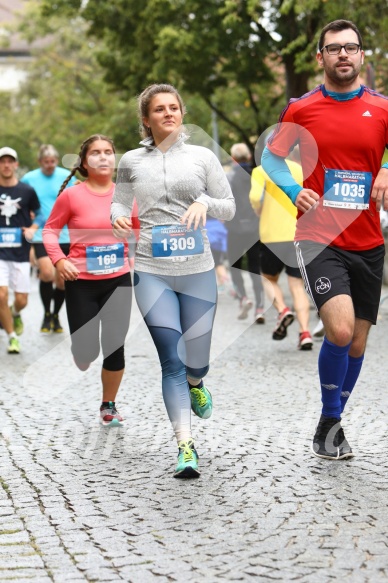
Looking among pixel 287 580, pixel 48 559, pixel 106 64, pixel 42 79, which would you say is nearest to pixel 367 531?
pixel 287 580

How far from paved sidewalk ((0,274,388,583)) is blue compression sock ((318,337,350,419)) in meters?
0.28

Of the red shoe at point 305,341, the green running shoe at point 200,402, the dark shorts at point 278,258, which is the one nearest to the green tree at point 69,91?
the dark shorts at point 278,258

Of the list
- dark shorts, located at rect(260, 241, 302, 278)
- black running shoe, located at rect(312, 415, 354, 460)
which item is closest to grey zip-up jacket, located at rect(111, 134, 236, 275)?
black running shoe, located at rect(312, 415, 354, 460)

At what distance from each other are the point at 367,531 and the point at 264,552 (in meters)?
0.46

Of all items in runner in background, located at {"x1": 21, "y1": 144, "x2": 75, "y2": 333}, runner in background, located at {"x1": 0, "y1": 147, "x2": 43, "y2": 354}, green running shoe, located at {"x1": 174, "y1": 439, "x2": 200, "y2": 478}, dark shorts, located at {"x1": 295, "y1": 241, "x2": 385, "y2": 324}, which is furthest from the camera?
runner in background, located at {"x1": 21, "y1": 144, "x2": 75, "y2": 333}

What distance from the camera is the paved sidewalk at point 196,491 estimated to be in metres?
3.91

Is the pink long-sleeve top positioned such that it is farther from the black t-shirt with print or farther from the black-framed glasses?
the black t-shirt with print

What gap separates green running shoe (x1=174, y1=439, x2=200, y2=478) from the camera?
531 cm

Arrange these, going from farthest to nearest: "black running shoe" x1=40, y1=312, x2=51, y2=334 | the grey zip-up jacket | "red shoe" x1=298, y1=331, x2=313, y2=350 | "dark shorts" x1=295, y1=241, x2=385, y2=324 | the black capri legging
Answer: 1. "black running shoe" x1=40, y1=312, x2=51, y2=334
2. "red shoe" x1=298, y1=331, x2=313, y2=350
3. the black capri legging
4. the grey zip-up jacket
5. "dark shorts" x1=295, y1=241, x2=385, y2=324

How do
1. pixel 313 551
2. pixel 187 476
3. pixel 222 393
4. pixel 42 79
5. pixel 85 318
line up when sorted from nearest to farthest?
pixel 313 551
pixel 187 476
pixel 85 318
pixel 222 393
pixel 42 79

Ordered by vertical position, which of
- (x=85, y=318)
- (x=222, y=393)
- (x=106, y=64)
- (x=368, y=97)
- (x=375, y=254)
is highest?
(x=106, y=64)

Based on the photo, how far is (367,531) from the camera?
424 cm

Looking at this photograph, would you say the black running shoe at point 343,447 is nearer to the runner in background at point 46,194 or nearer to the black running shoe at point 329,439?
the black running shoe at point 329,439

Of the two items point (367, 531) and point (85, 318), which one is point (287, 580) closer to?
point (367, 531)
